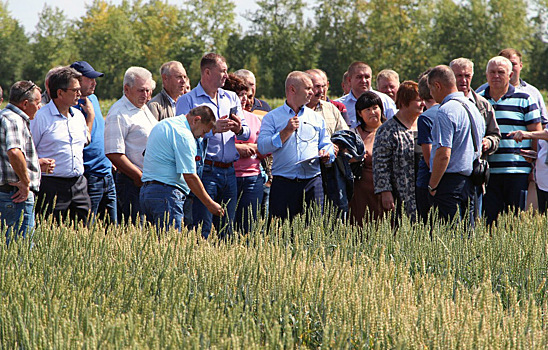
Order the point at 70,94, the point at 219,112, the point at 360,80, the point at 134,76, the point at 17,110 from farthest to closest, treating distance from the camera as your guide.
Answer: the point at 360,80
the point at 219,112
the point at 134,76
the point at 70,94
the point at 17,110

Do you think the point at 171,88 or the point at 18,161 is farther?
the point at 171,88

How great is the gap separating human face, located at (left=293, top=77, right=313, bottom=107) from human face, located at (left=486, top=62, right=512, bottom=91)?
2.00m

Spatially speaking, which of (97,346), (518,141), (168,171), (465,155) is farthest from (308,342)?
(518,141)

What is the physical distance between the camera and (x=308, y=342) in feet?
12.6

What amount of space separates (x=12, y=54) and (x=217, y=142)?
67.0 m

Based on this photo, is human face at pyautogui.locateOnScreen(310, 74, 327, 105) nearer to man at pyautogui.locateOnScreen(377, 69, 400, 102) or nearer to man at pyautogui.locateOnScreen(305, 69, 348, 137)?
man at pyautogui.locateOnScreen(305, 69, 348, 137)

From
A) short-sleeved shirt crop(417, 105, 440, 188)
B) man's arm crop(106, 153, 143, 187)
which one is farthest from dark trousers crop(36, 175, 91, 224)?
short-sleeved shirt crop(417, 105, 440, 188)

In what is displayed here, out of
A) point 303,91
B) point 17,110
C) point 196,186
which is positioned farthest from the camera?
point 303,91

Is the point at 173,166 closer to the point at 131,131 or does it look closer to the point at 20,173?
the point at 131,131

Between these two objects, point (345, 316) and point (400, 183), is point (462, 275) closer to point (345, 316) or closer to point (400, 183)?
point (345, 316)

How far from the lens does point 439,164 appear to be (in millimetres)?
6473

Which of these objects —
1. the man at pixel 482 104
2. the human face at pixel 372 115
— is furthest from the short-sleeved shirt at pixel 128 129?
the man at pixel 482 104

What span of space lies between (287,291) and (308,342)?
0.47 metres

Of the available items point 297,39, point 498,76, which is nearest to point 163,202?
point 498,76
